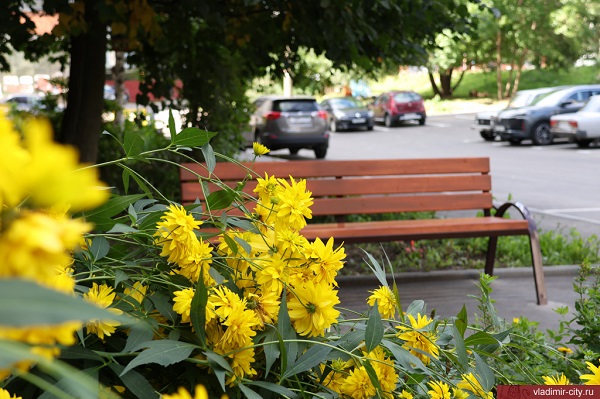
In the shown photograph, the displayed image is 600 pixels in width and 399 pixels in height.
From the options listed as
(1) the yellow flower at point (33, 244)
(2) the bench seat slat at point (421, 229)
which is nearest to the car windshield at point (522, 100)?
(2) the bench seat slat at point (421, 229)

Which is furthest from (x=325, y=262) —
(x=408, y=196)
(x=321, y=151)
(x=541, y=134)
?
(x=541, y=134)

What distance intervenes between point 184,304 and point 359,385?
0.33 meters

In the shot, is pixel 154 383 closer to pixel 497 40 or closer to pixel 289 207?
pixel 289 207

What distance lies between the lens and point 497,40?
42781mm

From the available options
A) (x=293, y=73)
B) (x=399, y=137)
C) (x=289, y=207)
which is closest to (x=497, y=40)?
(x=399, y=137)

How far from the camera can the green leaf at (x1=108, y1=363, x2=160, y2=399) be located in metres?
1.29

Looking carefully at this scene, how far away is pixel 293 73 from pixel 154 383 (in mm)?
8131

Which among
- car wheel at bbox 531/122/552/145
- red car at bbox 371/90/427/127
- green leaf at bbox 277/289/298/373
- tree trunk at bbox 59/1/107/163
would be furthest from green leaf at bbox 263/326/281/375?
red car at bbox 371/90/427/127

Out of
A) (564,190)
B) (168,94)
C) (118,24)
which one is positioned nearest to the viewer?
(118,24)

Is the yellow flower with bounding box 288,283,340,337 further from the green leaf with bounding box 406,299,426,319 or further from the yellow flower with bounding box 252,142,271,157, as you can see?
the yellow flower with bounding box 252,142,271,157

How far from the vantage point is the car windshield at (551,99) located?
25.7 metres

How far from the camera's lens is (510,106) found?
88.2ft

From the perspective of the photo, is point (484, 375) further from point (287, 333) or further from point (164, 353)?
point (164, 353)

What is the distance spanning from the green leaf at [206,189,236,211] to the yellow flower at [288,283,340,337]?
291 millimetres
